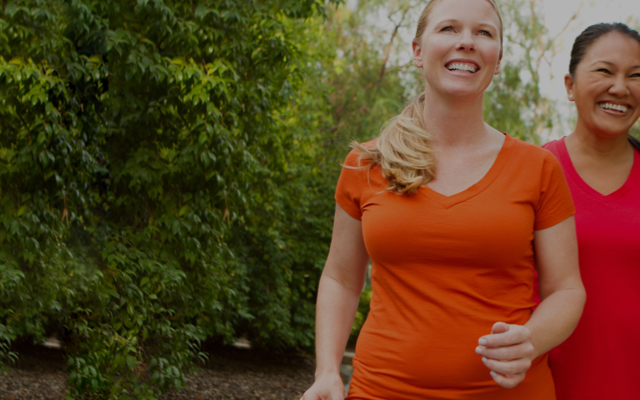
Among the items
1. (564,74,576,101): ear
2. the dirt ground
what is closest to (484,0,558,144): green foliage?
the dirt ground

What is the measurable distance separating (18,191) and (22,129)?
1.70 ft

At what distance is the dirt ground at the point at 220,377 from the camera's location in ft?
20.4

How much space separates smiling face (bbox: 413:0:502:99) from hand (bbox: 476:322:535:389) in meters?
0.66

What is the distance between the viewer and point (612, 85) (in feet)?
6.59

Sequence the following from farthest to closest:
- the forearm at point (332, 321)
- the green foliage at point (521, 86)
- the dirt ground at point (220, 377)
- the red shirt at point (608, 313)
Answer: the green foliage at point (521, 86), the dirt ground at point (220, 377), the red shirt at point (608, 313), the forearm at point (332, 321)

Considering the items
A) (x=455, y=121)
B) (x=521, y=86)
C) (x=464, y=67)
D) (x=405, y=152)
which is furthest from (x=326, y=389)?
(x=521, y=86)

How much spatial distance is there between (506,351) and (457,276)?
0.26m

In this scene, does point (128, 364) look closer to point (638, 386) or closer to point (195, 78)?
point (195, 78)

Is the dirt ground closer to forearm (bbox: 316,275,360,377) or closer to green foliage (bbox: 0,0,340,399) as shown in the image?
green foliage (bbox: 0,0,340,399)

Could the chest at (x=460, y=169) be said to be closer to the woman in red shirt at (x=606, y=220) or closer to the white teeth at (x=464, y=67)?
the white teeth at (x=464, y=67)

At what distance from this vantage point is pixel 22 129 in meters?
4.81

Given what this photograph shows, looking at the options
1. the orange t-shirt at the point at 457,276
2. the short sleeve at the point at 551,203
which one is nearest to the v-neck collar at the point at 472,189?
the orange t-shirt at the point at 457,276

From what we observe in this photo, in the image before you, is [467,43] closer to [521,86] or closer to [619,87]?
[619,87]

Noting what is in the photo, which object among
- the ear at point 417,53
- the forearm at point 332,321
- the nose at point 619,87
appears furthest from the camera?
the nose at point 619,87
